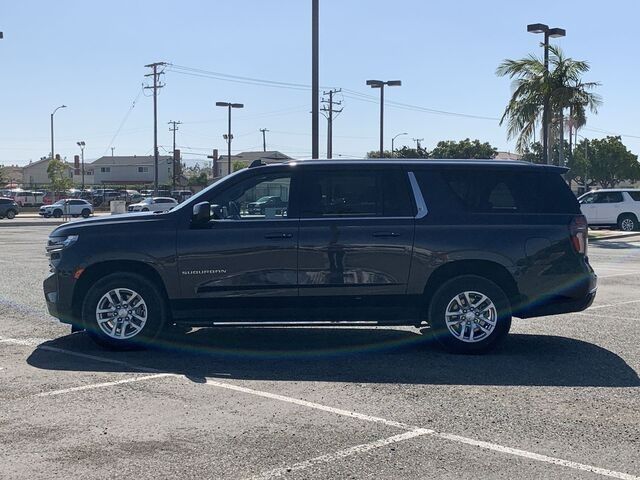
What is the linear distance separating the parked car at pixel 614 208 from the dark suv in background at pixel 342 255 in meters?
25.2

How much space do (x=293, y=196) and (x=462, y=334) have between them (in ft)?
7.36

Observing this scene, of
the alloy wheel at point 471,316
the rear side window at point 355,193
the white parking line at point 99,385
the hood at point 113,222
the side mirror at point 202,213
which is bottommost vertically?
the white parking line at point 99,385

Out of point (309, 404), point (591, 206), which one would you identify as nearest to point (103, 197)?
point (591, 206)

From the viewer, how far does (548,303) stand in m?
8.24

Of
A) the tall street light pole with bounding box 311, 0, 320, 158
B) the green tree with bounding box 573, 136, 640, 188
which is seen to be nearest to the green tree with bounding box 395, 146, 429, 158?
the green tree with bounding box 573, 136, 640, 188

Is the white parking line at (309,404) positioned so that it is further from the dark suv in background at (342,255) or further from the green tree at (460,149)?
the green tree at (460,149)

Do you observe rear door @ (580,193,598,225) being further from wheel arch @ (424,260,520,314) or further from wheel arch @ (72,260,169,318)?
wheel arch @ (72,260,169,318)

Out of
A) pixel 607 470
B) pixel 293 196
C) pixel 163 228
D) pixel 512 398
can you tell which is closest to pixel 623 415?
pixel 512 398

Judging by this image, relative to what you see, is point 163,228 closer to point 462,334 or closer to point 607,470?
point 462,334

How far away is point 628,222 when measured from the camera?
32250mm

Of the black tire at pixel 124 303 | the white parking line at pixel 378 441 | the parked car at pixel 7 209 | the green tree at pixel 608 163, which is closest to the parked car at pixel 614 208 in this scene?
the black tire at pixel 124 303

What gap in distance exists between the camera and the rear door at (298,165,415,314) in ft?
26.3

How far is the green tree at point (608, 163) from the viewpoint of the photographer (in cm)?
7762

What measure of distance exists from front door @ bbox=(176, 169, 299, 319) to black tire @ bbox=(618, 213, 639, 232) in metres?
27.3
